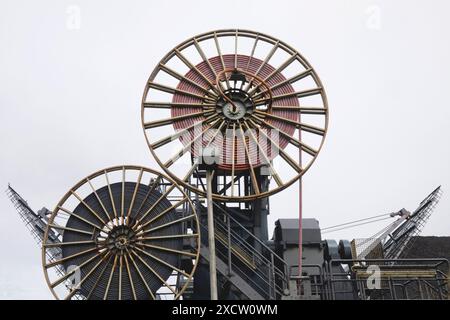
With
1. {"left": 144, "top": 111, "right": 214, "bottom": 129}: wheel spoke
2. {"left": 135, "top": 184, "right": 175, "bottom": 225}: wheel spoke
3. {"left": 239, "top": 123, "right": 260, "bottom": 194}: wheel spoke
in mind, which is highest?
{"left": 144, "top": 111, "right": 214, "bottom": 129}: wheel spoke

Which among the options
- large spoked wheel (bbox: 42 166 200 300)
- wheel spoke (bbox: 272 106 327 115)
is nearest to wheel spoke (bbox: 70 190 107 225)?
large spoked wheel (bbox: 42 166 200 300)

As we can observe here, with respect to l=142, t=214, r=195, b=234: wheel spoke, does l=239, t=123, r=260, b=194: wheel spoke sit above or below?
above

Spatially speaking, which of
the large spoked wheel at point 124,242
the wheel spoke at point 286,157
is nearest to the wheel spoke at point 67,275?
the large spoked wheel at point 124,242

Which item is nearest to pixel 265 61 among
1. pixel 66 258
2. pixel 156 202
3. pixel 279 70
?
pixel 279 70

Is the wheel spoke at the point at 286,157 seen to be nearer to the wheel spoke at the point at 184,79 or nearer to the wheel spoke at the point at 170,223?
the wheel spoke at the point at 184,79

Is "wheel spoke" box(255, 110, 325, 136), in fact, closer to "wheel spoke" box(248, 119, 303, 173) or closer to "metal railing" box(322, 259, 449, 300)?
"wheel spoke" box(248, 119, 303, 173)

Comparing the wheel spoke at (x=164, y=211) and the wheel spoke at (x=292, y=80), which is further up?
the wheel spoke at (x=292, y=80)

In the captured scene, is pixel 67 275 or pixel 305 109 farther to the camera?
pixel 305 109

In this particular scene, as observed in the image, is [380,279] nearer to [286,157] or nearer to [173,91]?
[286,157]

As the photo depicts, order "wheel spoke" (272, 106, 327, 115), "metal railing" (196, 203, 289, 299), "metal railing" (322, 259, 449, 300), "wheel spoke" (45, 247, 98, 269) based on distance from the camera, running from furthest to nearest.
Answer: "wheel spoke" (272, 106, 327, 115), "wheel spoke" (45, 247, 98, 269), "metal railing" (196, 203, 289, 299), "metal railing" (322, 259, 449, 300)

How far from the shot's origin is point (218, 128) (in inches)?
936
